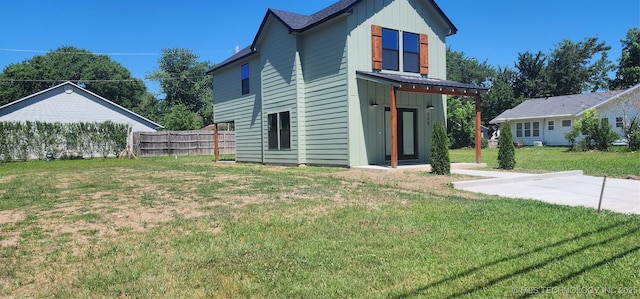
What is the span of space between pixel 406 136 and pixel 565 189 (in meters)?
6.48

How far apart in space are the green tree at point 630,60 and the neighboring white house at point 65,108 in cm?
4447

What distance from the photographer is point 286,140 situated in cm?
1507

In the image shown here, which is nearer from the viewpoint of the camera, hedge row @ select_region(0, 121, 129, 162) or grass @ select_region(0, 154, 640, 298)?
grass @ select_region(0, 154, 640, 298)

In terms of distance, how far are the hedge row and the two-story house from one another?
567 inches

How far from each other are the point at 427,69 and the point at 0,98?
155 feet

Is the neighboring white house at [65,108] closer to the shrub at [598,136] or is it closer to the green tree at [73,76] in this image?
the green tree at [73,76]

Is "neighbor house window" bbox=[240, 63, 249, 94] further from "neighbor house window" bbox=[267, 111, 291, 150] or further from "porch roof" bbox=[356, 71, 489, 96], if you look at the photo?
"porch roof" bbox=[356, 71, 489, 96]

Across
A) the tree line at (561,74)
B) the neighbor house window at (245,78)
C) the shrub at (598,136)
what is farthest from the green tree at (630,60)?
the neighbor house window at (245,78)

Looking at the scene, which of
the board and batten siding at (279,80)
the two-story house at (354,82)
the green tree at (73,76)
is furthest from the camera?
the green tree at (73,76)

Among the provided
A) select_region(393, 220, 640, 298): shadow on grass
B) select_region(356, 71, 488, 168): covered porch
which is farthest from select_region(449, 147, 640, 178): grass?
select_region(393, 220, 640, 298): shadow on grass

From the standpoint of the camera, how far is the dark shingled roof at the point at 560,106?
29.3 metres

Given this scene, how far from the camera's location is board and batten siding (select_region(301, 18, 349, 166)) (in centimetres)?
1267

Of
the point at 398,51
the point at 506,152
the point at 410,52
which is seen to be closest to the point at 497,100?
the point at 410,52

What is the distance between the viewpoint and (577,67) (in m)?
44.2
